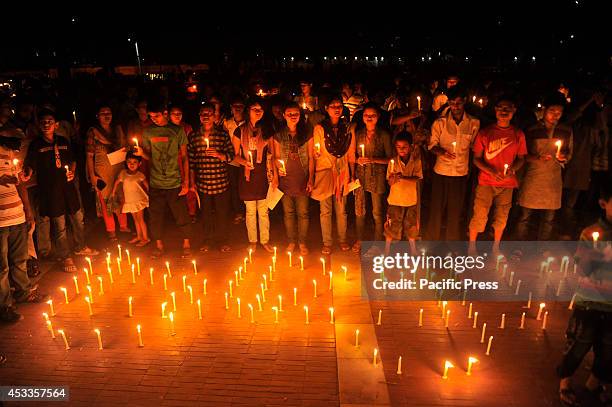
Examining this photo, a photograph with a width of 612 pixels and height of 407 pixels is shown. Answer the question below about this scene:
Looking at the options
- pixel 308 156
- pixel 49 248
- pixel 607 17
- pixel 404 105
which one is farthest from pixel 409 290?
pixel 607 17

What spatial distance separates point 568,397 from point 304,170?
4.27 metres

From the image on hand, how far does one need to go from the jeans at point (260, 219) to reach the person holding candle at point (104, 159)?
2.10m

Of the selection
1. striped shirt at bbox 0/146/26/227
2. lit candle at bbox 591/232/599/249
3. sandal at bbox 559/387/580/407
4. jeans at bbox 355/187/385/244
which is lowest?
sandal at bbox 559/387/580/407

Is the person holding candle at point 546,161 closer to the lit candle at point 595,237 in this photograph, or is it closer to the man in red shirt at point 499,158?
the man in red shirt at point 499,158

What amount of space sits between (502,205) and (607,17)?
20316 mm

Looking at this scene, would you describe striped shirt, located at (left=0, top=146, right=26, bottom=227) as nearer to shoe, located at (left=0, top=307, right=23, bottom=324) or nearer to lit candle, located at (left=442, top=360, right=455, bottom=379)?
shoe, located at (left=0, top=307, right=23, bottom=324)

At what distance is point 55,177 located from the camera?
22.2 ft

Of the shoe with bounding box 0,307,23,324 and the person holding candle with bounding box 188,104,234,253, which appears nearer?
the shoe with bounding box 0,307,23,324

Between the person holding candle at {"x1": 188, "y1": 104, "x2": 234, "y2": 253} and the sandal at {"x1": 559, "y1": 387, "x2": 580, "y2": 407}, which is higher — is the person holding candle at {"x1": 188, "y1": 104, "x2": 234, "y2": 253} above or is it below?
above

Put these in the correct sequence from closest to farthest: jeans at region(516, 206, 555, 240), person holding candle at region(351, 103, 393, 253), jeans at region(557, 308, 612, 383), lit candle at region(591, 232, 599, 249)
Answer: lit candle at region(591, 232, 599, 249), jeans at region(557, 308, 612, 383), person holding candle at region(351, 103, 393, 253), jeans at region(516, 206, 555, 240)

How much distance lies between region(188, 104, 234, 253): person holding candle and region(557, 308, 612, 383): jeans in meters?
4.88

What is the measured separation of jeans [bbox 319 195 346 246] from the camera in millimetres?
7383

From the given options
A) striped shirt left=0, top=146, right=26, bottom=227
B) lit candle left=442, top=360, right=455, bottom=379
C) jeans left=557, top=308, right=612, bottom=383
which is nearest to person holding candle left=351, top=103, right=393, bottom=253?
lit candle left=442, top=360, right=455, bottom=379

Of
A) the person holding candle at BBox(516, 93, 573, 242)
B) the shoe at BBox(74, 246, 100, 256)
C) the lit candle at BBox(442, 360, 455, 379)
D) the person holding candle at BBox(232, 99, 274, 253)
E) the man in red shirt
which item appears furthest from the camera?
the shoe at BBox(74, 246, 100, 256)
